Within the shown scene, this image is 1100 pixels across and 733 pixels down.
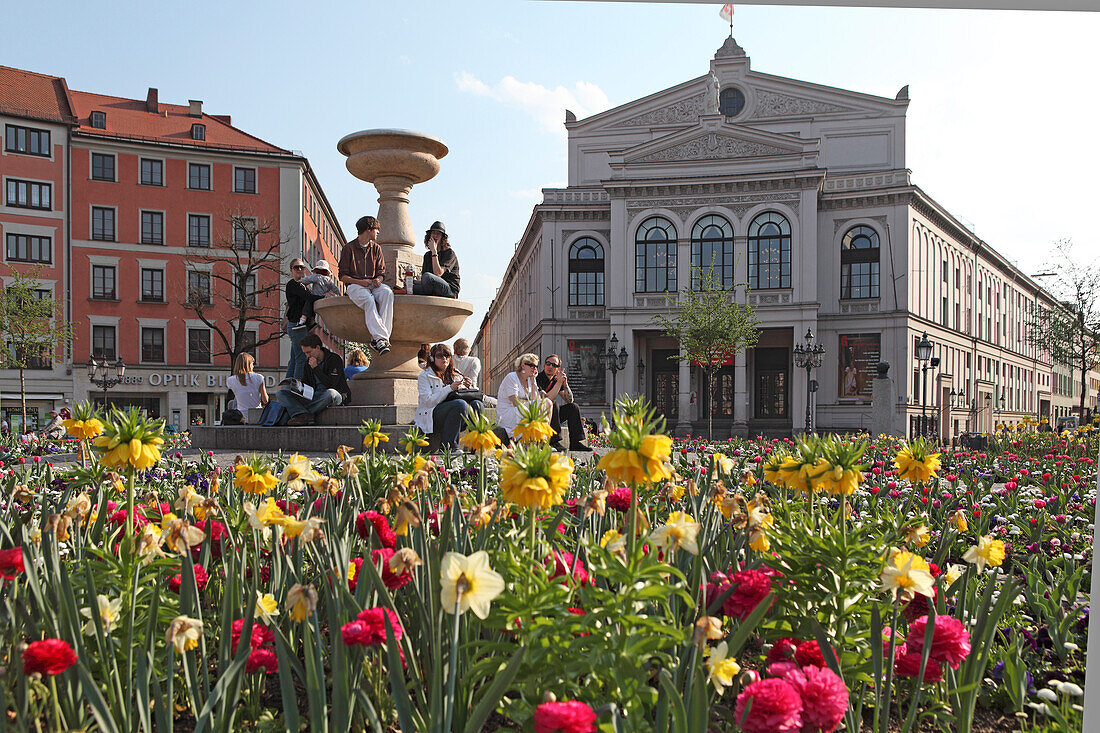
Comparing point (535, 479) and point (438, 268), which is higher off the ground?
point (438, 268)

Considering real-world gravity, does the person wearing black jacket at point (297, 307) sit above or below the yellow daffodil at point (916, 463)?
above

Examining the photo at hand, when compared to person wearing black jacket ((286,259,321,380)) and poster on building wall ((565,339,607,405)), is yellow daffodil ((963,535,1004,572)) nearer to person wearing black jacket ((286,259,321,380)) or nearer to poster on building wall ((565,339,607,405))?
person wearing black jacket ((286,259,321,380))

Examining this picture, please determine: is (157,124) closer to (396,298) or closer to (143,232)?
(143,232)

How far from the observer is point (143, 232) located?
40188 mm

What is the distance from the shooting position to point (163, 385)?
39.3m

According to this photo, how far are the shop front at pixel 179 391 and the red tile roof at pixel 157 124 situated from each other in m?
12.0

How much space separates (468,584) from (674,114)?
47010 millimetres

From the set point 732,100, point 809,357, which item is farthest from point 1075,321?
point 732,100

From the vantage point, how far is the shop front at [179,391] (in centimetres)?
3875

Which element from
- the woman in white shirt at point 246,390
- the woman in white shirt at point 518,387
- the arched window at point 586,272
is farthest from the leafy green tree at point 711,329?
the woman in white shirt at point 518,387

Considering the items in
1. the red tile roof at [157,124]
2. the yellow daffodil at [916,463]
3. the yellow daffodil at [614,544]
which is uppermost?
the red tile roof at [157,124]

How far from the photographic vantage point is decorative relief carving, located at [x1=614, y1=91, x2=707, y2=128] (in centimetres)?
4447

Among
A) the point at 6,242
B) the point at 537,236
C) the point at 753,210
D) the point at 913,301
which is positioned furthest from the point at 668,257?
the point at 6,242

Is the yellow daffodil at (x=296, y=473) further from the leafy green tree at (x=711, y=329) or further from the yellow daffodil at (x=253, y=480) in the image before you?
the leafy green tree at (x=711, y=329)
